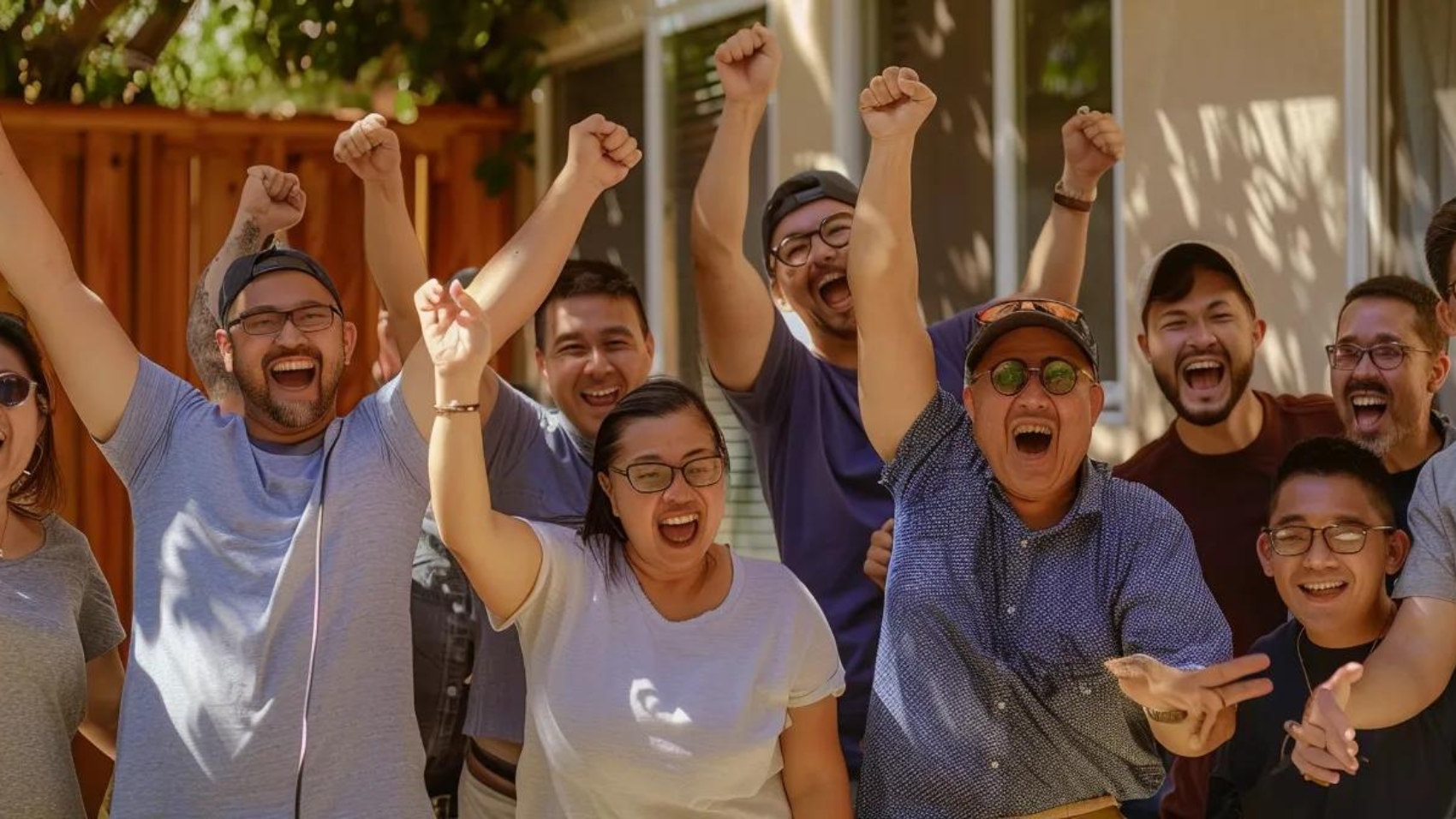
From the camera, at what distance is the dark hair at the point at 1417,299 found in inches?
177

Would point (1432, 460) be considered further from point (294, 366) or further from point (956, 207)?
point (956, 207)

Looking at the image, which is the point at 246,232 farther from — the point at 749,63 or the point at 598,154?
the point at 749,63

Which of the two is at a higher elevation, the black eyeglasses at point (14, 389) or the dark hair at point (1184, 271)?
the dark hair at point (1184, 271)

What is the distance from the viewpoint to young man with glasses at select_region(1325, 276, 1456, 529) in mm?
4359

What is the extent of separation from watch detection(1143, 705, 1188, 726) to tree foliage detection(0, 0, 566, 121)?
19.8 feet

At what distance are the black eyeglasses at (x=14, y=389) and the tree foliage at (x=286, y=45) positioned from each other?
4.51 metres

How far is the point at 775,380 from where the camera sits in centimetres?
437

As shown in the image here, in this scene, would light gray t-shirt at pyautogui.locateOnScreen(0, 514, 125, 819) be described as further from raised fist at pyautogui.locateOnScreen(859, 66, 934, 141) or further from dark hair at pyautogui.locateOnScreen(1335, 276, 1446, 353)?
dark hair at pyautogui.locateOnScreen(1335, 276, 1446, 353)

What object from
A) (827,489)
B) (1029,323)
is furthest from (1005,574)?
(827,489)

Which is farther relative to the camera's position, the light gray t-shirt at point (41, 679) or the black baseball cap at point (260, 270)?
the black baseball cap at point (260, 270)

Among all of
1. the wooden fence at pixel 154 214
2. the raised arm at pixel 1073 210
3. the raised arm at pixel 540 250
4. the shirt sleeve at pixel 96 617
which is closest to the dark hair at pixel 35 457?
the shirt sleeve at pixel 96 617

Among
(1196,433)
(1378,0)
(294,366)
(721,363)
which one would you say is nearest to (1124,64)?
(1378,0)

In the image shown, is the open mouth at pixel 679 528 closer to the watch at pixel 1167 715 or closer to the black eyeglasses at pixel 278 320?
the black eyeglasses at pixel 278 320

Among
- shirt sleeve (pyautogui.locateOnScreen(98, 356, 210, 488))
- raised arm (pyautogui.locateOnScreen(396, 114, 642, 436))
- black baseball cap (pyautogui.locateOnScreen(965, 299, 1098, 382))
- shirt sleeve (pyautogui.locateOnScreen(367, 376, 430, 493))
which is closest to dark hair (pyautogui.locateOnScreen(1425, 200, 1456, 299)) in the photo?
black baseball cap (pyautogui.locateOnScreen(965, 299, 1098, 382))
